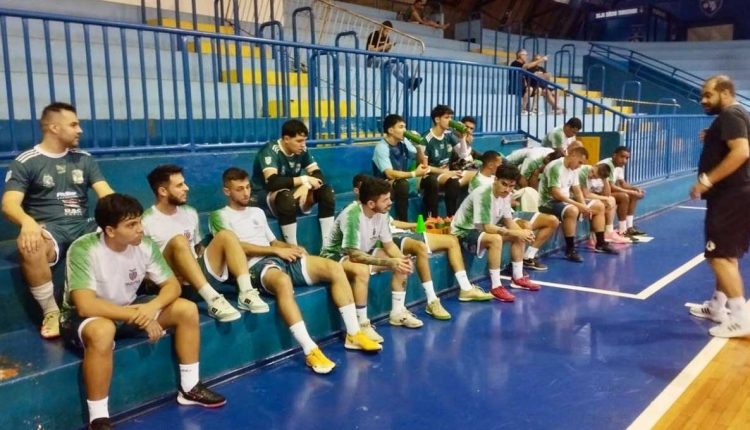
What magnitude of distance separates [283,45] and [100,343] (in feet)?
11.1

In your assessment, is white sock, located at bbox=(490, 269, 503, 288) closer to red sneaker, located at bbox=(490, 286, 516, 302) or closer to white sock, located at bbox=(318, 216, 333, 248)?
red sneaker, located at bbox=(490, 286, 516, 302)

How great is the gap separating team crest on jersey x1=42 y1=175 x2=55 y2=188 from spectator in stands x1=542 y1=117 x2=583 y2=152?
5.89m

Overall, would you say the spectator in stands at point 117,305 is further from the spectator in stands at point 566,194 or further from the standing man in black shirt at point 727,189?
the spectator in stands at point 566,194

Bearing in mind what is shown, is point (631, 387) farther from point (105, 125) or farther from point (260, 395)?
point (105, 125)

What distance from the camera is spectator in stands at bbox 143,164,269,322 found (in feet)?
11.2

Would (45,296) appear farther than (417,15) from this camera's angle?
No

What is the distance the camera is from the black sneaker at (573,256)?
20.7 ft

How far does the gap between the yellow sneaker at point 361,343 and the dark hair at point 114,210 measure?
161 cm

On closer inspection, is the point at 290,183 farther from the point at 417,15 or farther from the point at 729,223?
the point at 417,15

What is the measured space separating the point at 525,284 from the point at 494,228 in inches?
23.3

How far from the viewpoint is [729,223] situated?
12.9 feet

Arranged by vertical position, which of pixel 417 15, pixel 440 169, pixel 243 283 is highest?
pixel 417 15

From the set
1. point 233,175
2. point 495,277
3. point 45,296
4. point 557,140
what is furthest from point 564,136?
point 45,296

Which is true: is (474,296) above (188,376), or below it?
below
